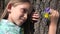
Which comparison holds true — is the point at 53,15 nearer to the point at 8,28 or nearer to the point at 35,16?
the point at 35,16

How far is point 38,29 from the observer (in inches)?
58.9

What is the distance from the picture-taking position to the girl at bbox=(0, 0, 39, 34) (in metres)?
0.97

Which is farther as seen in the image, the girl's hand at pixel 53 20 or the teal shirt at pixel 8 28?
the teal shirt at pixel 8 28

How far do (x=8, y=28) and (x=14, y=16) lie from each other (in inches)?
3.4

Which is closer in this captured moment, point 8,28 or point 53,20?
point 53,20

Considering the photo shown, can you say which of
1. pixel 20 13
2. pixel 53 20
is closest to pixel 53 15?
pixel 53 20

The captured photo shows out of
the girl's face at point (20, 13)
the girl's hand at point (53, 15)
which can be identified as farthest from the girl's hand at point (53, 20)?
the girl's face at point (20, 13)

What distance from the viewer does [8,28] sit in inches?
40.8

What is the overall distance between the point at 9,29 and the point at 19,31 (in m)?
0.06

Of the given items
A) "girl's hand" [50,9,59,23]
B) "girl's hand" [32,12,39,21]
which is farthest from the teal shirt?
"girl's hand" [50,9,59,23]

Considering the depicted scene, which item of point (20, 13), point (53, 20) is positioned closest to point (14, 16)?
point (20, 13)

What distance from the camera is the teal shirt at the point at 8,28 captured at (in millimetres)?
1028

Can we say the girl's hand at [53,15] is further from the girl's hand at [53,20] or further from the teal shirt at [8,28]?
the teal shirt at [8,28]

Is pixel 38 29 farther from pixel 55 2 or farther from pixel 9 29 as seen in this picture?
pixel 9 29
